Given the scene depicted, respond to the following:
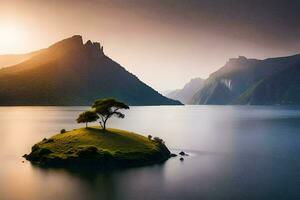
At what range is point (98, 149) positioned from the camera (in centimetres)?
9688

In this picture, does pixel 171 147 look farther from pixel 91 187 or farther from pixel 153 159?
pixel 91 187

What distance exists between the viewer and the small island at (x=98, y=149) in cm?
9381

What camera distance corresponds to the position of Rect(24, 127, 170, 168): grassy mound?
308 feet

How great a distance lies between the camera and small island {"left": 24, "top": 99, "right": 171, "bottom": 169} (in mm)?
→ 93812

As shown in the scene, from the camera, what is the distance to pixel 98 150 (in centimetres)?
9619

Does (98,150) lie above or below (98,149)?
below


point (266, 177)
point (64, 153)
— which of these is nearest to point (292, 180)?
point (266, 177)

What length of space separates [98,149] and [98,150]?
712 mm

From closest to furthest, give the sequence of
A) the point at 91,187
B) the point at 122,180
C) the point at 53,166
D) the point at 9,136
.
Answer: the point at 91,187, the point at 122,180, the point at 53,166, the point at 9,136

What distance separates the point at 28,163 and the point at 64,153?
1041cm

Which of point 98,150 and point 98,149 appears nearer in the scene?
point 98,150

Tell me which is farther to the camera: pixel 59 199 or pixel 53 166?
pixel 53 166

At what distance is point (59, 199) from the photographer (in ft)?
209

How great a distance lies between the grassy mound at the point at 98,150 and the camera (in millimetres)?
93812
